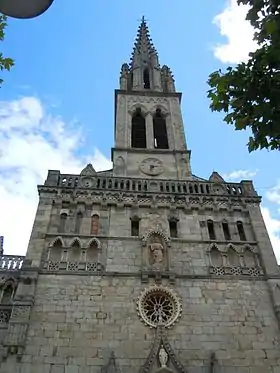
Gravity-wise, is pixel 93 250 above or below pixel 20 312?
above

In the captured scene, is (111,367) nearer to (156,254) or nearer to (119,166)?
(156,254)

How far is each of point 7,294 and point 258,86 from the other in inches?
499

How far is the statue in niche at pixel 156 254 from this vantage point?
53.2ft

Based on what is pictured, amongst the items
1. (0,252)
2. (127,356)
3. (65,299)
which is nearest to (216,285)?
(127,356)

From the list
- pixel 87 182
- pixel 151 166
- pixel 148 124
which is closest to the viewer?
pixel 87 182

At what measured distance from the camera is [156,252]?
→ 16547mm

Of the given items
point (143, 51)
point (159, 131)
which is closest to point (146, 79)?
point (143, 51)

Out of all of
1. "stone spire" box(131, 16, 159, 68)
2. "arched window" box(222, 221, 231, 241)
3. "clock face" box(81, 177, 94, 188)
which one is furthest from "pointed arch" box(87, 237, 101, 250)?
"stone spire" box(131, 16, 159, 68)

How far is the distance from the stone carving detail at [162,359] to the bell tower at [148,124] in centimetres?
961

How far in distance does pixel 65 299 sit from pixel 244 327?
660cm

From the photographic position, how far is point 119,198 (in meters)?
18.9

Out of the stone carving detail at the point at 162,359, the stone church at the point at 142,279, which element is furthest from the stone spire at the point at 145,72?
the stone carving detail at the point at 162,359

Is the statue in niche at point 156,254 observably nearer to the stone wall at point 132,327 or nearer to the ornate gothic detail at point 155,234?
the ornate gothic detail at point 155,234

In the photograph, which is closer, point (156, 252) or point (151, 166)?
point (156, 252)
